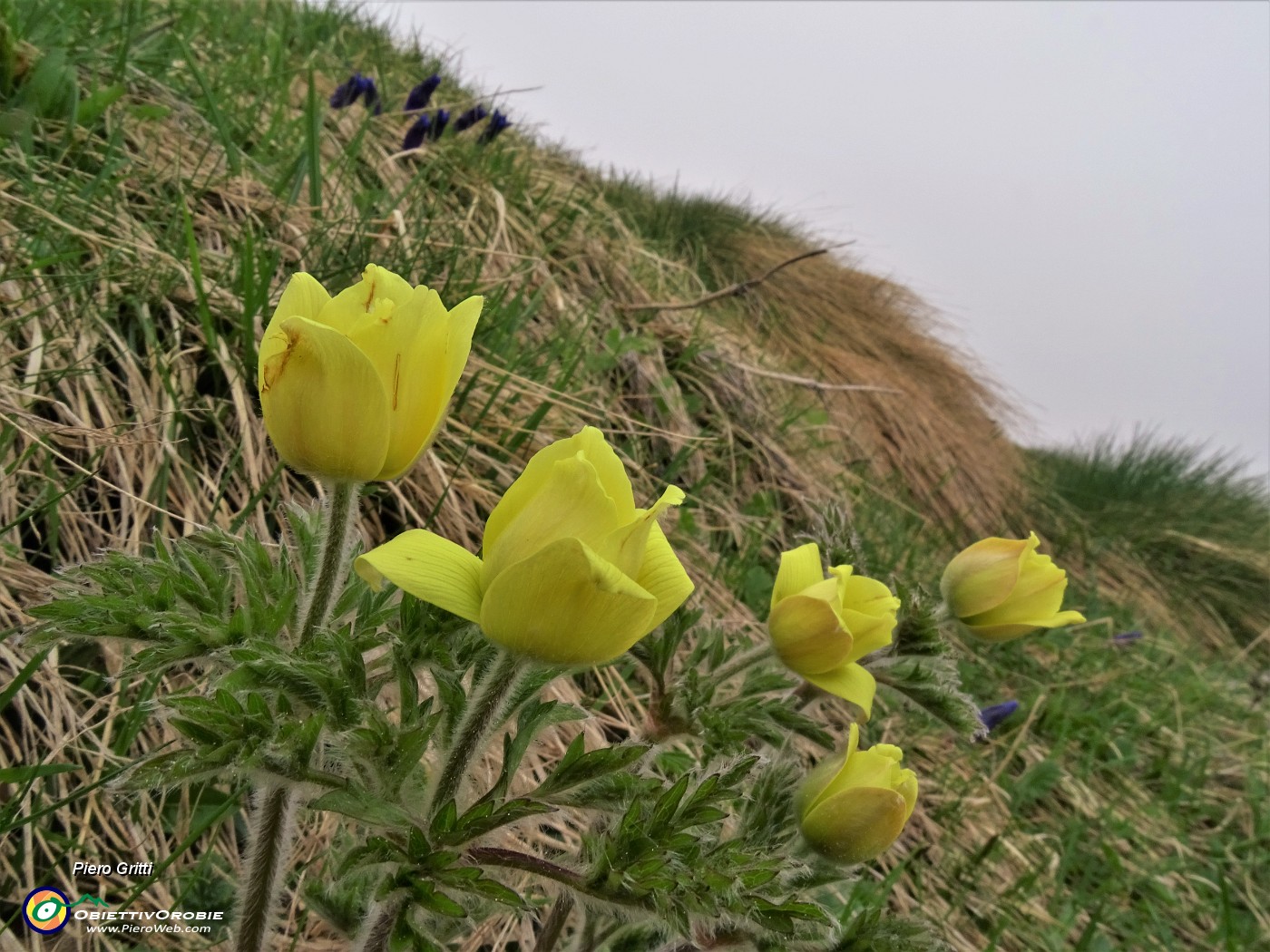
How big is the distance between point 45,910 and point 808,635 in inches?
27.2

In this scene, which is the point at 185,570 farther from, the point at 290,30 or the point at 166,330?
the point at 290,30

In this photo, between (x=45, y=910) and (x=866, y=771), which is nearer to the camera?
(x=866, y=771)

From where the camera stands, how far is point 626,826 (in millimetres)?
429

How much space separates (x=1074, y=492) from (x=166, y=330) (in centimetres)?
469

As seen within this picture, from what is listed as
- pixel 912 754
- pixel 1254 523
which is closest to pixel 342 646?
pixel 912 754

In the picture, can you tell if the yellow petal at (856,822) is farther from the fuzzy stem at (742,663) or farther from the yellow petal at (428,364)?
the yellow petal at (428,364)

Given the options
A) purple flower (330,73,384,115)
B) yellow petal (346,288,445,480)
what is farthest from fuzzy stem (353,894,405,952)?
purple flower (330,73,384,115)

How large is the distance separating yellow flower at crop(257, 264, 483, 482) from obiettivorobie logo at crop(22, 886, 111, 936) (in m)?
0.51

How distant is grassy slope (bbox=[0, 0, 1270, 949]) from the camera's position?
966 millimetres

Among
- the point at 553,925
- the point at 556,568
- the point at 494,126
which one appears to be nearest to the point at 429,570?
the point at 556,568

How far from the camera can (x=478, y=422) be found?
1275 mm

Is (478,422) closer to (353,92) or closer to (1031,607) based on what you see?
(1031,607)

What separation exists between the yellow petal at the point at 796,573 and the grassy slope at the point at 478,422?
0.27ft

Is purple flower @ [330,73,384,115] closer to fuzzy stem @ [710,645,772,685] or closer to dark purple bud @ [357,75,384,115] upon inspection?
dark purple bud @ [357,75,384,115]
